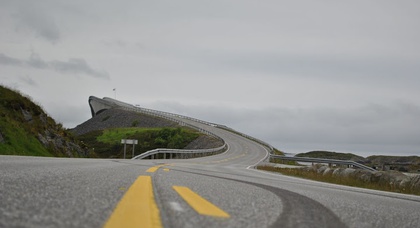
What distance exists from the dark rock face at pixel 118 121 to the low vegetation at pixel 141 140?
12.1 meters

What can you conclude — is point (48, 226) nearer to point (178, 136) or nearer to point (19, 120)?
point (19, 120)

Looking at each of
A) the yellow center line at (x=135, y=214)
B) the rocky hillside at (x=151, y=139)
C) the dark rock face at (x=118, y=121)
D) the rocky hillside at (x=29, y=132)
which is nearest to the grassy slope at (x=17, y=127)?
the rocky hillside at (x=29, y=132)

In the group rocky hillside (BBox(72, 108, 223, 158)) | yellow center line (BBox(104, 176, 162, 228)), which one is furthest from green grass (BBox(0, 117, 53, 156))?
rocky hillside (BBox(72, 108, 223, 158))

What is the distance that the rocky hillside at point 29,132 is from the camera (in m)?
20.7

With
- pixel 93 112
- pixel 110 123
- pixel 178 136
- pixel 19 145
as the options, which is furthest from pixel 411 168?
pixel 93 112

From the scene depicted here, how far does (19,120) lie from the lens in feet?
78.1

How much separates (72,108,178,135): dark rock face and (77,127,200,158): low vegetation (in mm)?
12079

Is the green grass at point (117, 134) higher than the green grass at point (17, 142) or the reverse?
higher

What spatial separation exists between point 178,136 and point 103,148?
12699mm

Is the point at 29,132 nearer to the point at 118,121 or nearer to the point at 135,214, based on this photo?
the point at 135,214

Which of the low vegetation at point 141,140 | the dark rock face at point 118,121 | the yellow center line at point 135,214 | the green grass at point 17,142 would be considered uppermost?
the dark rock face at point 118,121

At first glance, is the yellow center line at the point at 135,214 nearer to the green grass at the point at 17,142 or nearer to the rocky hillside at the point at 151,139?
the green grass at the point at 17,142

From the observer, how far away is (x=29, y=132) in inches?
922

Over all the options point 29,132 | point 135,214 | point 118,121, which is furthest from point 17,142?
point 118,121
